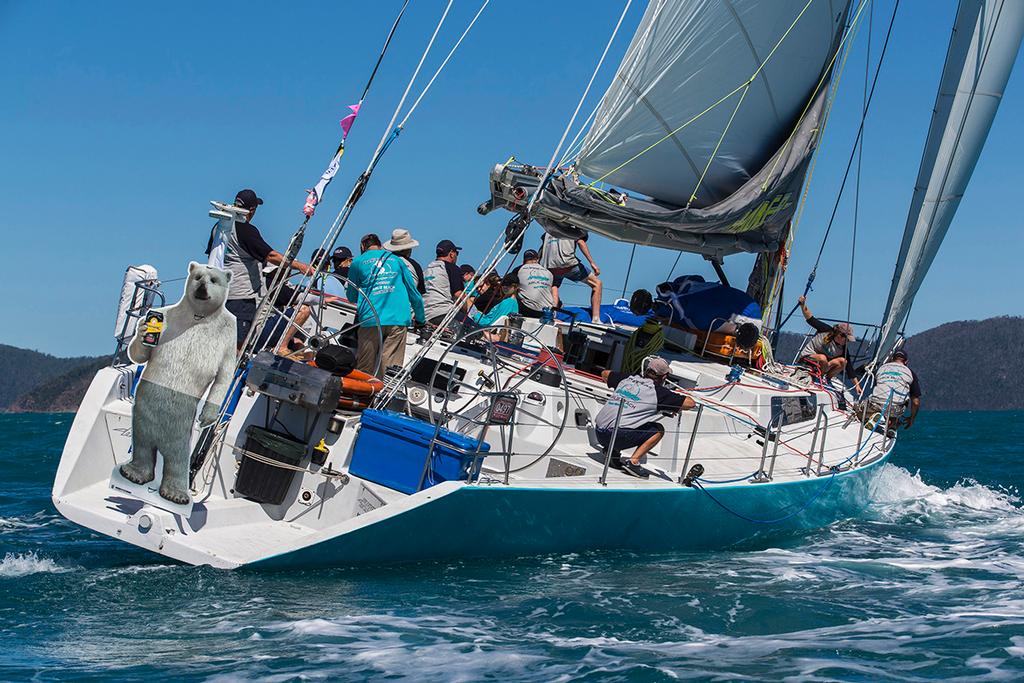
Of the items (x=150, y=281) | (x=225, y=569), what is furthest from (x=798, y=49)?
(x=225, y=569)

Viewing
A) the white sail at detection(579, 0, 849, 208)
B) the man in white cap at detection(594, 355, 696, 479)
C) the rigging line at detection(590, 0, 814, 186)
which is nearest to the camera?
the man in white cap at detection(594, 355, 696, 479)

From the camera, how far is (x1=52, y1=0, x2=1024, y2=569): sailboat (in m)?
6.79

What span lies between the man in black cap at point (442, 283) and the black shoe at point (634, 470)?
2.37 metres

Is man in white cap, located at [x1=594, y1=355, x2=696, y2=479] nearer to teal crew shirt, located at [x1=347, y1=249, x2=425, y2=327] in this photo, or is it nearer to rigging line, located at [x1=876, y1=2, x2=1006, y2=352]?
teal crew shirt, located at [x1=347, y1=249, x2=425, y2=327]

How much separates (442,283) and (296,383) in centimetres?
323

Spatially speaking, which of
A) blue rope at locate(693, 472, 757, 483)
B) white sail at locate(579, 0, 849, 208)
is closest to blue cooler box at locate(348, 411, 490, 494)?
blue rope at locate(693, 472, 757, 483)

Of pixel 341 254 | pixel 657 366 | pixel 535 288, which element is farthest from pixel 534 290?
pixel 657 366

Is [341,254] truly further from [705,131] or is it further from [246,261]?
[705,131]

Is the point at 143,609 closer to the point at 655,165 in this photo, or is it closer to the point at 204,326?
the point at 204,326

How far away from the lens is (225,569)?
6.43m

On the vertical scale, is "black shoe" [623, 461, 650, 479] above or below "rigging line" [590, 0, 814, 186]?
below

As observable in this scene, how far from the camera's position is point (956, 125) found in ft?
40.9

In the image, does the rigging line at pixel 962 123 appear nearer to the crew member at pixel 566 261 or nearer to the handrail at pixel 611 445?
the crew member at pixel 566 261

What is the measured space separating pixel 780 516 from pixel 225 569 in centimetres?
444
